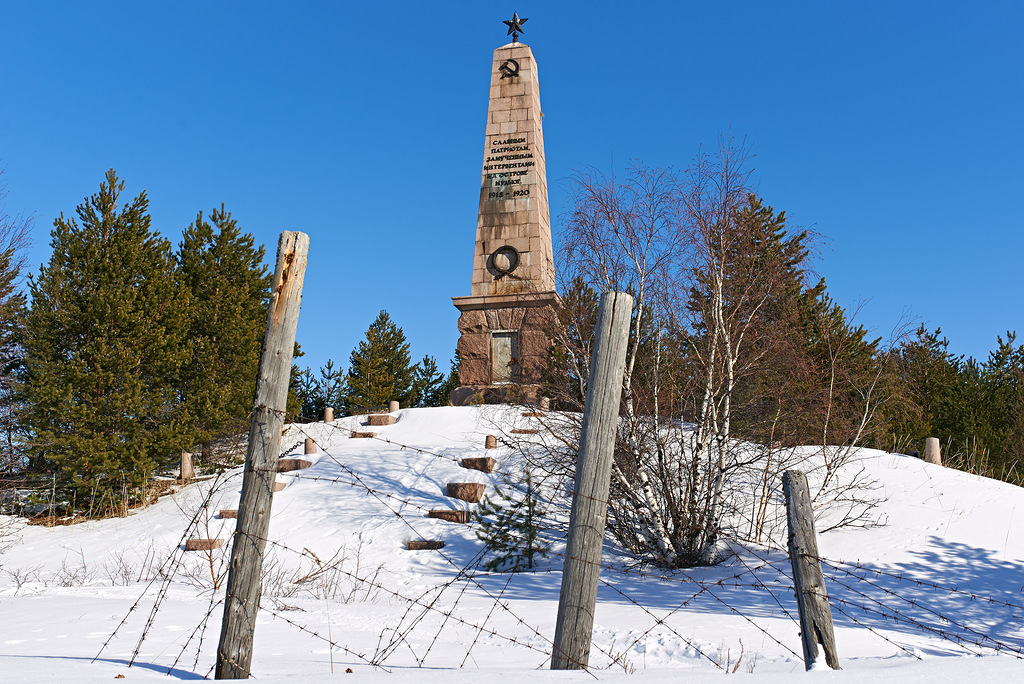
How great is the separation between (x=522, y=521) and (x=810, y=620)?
659 centimetres

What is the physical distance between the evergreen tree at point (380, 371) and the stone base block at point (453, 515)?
12.6 metres

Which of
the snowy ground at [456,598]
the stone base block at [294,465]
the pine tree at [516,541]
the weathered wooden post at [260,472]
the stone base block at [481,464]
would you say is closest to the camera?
the weathered wooden post at [260,472]

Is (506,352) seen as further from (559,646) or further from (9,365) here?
(559,646)

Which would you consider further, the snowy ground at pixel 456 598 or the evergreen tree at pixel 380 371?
the evergreen tree at pixel 380 371

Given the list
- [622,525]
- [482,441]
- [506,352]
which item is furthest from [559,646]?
[506,352]

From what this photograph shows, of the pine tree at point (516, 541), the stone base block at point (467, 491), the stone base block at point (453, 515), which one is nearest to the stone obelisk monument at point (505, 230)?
the stone base block at point (467, 491)

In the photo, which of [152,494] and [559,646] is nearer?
[559,646]

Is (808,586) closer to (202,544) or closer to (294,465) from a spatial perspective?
(202,544)

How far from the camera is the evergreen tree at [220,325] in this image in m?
16.2

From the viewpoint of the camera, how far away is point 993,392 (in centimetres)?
1669

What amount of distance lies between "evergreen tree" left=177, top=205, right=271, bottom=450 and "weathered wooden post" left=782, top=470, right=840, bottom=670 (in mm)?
13993

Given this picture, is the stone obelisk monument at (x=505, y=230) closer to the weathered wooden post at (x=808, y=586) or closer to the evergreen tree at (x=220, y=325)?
the evergreen tree at (x=220, y=325)

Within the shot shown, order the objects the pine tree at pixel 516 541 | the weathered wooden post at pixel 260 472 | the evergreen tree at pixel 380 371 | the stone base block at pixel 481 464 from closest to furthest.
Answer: the weathered wooden post at pixel 260 472
the pine tree at pixel 516 541
the stone base block at pixel 481 464
the evergreen tree at pixel 380 371

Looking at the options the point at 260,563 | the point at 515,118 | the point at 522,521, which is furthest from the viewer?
the point at 515,118
